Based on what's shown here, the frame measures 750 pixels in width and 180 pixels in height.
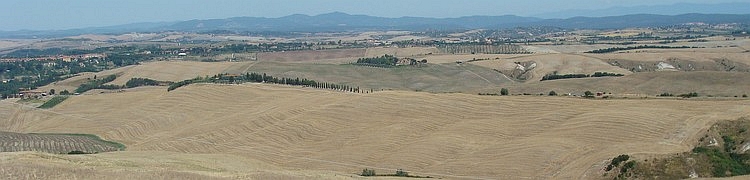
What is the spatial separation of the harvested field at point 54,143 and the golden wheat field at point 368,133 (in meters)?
3.30

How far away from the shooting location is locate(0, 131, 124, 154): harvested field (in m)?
79.8

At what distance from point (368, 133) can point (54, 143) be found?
117ft

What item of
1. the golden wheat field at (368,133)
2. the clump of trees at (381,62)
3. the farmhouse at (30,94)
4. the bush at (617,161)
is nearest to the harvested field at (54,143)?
the golden wheat field at (368,133)

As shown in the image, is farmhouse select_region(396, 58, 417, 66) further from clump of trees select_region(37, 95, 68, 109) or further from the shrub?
the shrub

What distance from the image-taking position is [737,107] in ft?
243

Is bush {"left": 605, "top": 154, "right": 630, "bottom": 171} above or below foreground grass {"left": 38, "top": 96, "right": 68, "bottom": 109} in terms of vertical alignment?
above

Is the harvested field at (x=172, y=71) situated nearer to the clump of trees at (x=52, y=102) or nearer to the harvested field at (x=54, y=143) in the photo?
the clump of trees at (x=52, y=102)

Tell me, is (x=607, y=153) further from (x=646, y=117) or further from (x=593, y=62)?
(x=593, y=62)

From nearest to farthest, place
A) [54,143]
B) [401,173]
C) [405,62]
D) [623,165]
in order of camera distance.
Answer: [623,165], [401,173], [54,143], [405,62]

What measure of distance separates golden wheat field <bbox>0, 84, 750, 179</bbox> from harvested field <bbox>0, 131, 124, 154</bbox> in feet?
10.8

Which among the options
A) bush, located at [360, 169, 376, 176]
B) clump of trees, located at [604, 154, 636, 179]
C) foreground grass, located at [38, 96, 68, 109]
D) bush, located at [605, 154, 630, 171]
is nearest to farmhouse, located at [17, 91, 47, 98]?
foreground grass, located at [38, 96, 68, 109]

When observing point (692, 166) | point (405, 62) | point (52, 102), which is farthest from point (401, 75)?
point (692, 166)

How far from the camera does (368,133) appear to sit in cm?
8050

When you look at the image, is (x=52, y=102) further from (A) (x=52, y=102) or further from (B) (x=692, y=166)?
(B) (x=692, y=166)
